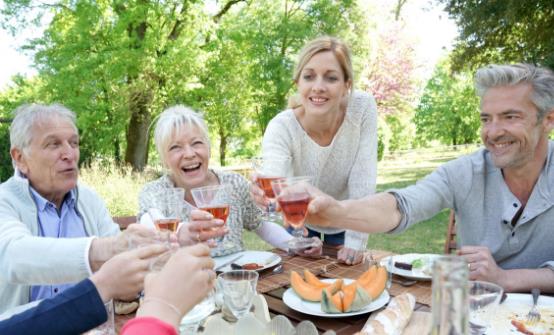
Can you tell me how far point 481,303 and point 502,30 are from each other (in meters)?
9.37

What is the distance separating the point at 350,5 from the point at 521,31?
5594 millimetres

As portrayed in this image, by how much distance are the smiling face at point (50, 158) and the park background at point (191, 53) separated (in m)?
5.18

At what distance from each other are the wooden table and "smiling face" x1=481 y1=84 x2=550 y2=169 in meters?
0.90

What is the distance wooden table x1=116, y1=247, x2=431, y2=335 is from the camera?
68.7 inches

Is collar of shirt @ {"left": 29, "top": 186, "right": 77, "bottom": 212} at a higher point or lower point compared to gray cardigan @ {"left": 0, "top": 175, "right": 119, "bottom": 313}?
higher

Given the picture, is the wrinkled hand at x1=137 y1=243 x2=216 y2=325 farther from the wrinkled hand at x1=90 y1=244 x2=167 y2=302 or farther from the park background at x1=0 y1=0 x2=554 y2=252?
the park background at x1=0 y1=0 x2=554 y2=252

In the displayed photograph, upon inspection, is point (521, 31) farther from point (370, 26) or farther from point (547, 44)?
point (370, 26)

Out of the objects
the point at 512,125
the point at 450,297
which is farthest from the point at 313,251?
the point at 450,297

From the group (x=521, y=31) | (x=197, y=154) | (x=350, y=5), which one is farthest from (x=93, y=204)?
(x=350, y=5)

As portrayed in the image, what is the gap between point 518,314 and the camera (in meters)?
1.68

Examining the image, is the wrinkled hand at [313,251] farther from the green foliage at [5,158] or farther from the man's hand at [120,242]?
the green foliage at [5,158]

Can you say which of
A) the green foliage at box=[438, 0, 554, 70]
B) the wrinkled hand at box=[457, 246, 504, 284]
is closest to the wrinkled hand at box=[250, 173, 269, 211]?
the wrinkled hand at box=[457, 246, 504, 284]

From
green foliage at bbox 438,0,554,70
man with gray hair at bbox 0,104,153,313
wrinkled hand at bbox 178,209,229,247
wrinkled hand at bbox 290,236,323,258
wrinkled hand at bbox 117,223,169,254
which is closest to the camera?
wrinkled hand at bbox 117,223,169,254

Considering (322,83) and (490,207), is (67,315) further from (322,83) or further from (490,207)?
(322,83)
